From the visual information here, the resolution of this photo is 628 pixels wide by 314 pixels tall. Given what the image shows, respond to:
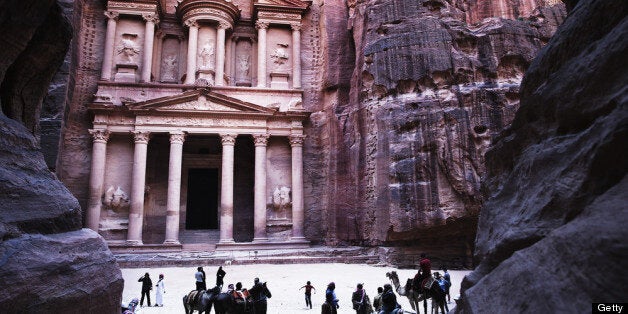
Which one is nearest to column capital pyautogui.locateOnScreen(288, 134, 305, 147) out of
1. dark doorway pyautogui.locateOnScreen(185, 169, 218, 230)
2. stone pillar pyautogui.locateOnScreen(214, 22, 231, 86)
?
stone pillar pyautogui.locateOnScreen(214, 22, 231, 86)

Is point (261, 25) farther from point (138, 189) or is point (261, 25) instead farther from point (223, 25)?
point (138, 189)

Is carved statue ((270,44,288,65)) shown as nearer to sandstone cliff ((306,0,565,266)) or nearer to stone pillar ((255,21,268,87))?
stone pillar ((255,21,268,87))

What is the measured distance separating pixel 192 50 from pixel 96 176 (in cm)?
876

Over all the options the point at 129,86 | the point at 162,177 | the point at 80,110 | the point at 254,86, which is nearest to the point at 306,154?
the point at 254,86

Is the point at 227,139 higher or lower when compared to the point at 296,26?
lower

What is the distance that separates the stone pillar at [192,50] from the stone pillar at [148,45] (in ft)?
6.43

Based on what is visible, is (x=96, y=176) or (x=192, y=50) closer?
(x=96, y=176)

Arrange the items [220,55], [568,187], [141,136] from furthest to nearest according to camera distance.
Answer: [220,55] → [141,136] → [568,187]

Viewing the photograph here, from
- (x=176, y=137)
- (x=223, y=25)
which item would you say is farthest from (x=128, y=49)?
(x=176, y=137)

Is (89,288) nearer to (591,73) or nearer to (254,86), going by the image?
(591,73)

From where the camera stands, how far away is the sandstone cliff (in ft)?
57.0

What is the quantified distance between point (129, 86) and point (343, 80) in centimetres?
1188

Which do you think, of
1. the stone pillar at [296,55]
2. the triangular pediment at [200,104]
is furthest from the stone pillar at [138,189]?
the stone pillar at [296,55]

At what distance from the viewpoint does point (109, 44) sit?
80.0 feet
